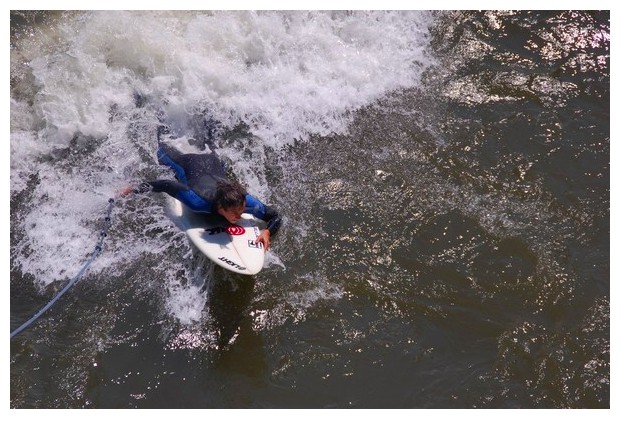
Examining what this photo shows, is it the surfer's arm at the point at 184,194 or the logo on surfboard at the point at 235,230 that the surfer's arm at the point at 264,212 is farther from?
the surfer's arm at the point at 184,194

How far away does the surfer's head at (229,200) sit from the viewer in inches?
182

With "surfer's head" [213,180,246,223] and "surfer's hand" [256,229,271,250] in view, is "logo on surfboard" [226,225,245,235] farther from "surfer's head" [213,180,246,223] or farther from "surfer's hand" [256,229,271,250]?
"surfer's head" [213,180,246,223]

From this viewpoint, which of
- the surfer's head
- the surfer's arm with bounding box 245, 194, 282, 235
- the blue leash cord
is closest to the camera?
the blue leash cord

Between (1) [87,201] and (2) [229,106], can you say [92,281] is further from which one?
(2) [229,106]

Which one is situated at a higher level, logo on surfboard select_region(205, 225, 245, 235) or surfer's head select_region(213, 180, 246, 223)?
surfer's head select_region(213, 180, 246, 223)

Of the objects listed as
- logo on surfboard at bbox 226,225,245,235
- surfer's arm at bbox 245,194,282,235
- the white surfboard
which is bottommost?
the white surfboard

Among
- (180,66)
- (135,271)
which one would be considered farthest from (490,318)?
(180,66)

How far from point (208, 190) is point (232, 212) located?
430 millimetres

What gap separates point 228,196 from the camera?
4621mm

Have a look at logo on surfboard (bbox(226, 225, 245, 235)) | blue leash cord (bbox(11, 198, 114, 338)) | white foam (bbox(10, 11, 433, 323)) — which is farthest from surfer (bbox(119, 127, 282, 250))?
white foam (bbox(10, 11, 433, 323))

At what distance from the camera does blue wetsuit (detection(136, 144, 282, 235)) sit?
5.01 meters

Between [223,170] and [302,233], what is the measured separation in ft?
3.25

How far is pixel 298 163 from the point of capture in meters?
6.17

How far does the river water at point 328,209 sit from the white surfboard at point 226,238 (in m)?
0.29
